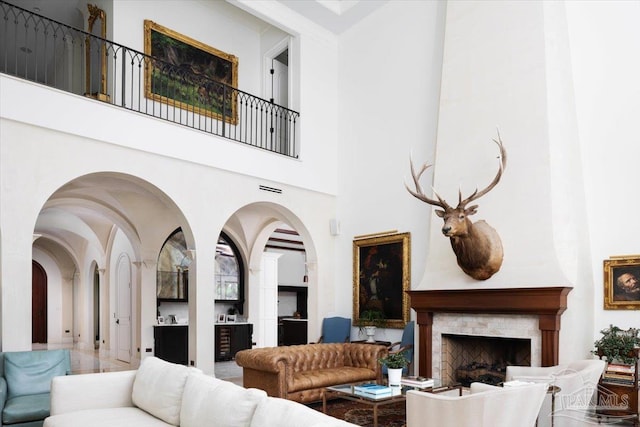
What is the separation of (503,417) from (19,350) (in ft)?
16.7

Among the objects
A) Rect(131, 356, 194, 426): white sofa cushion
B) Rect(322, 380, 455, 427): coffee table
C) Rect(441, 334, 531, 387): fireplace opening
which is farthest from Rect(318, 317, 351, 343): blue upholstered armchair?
Rect(131, 356, 194, 426): white sofa cushion

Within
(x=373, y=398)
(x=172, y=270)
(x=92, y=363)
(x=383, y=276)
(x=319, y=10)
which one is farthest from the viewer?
(x=172, y=270)

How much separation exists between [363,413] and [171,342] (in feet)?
19.5

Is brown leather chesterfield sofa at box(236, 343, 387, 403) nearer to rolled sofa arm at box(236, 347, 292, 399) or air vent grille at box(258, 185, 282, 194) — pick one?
rolled sofa arm at box(236, 347, 292, 399)

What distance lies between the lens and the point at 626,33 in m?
6.23

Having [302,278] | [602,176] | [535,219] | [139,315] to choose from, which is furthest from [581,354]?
[302,278]

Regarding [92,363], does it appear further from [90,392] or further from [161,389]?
[161,389]

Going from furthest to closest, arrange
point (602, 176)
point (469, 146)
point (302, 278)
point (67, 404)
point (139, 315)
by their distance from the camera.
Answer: point (302, 278), point (139, 315), point (469, 146), point (602, 176), point (67, 404)

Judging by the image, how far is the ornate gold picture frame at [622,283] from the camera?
5855 mm

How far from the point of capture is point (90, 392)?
4.70m

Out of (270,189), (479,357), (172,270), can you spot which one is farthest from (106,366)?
(479,357)

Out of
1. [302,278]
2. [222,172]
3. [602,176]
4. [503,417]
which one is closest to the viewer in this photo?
[503,417]

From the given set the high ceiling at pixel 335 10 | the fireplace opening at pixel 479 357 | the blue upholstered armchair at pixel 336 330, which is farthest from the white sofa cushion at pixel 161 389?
the high ceiling at pixel 335 10

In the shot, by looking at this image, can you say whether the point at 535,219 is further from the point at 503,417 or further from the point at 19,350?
the point at 19,350
